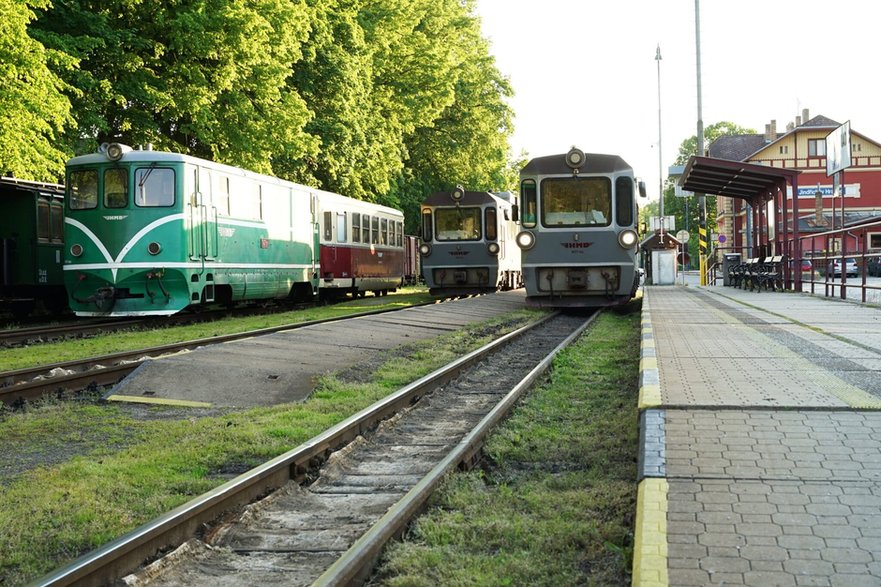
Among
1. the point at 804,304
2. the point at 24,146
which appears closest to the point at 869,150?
the point at 804,304

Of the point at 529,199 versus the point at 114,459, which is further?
the point at 529,199

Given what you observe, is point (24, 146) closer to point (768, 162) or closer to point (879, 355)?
point (879, 355)

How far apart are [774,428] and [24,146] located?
16538mm

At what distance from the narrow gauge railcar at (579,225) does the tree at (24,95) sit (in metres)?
9.73

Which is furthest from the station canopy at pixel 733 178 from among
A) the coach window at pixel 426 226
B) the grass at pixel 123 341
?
the grass at pixel 123 341

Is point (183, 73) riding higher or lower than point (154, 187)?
higher

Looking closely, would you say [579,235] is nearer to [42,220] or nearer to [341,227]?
[341,227]

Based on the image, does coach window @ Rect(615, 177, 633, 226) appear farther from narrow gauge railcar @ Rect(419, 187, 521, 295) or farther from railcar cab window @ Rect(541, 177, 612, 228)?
narrow gauge railcar @ Rect(419, 187, 521, 295)

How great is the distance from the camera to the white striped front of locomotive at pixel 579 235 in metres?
21.6

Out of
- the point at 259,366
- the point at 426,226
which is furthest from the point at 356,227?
the point at 259,366

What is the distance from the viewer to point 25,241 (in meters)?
21.4

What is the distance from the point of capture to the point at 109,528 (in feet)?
17.3

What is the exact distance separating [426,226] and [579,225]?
9.82 metres

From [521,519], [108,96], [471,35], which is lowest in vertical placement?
[521,519]
